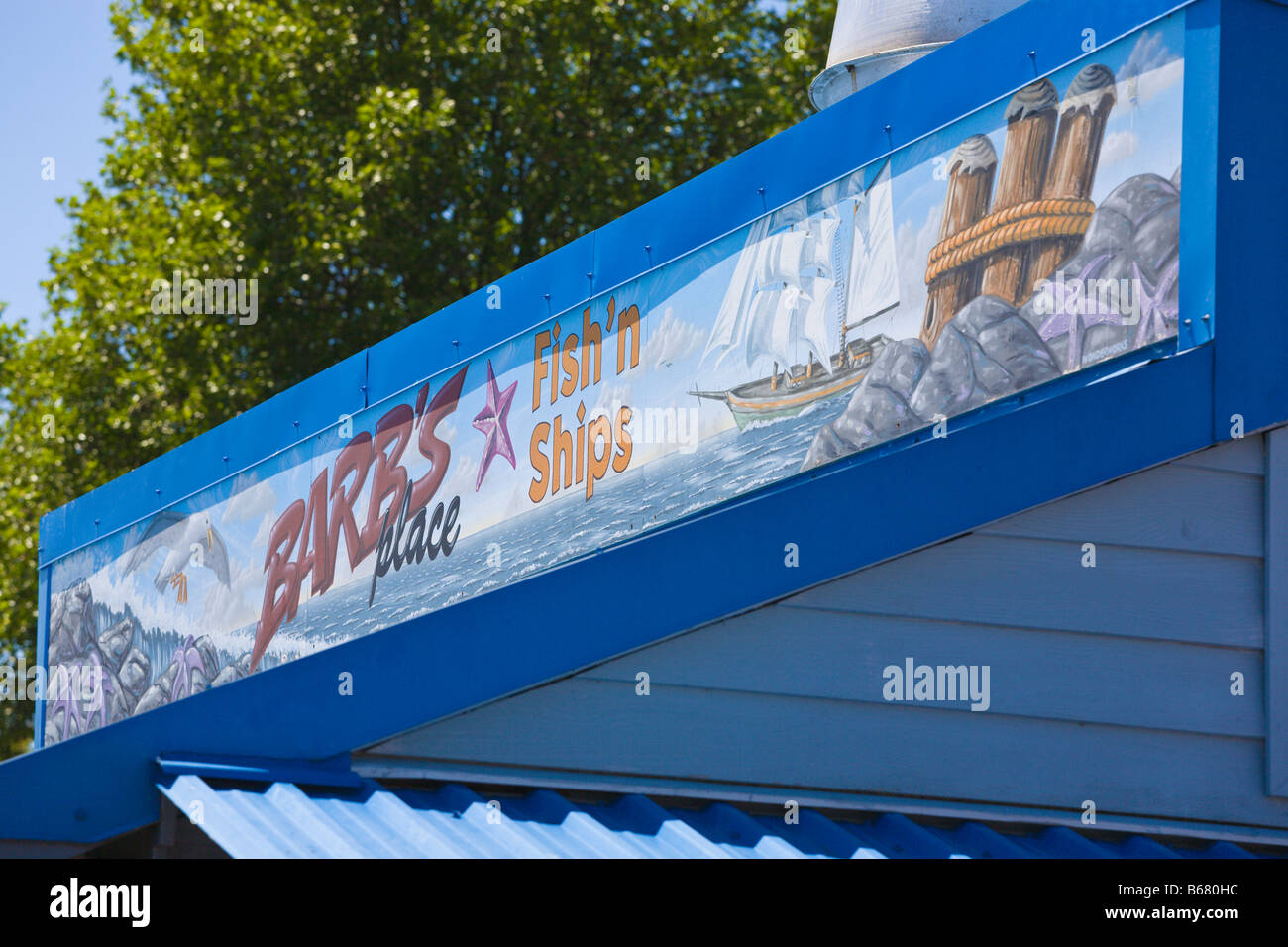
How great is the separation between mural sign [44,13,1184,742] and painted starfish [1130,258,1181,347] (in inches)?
0.6

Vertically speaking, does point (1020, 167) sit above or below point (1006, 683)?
above

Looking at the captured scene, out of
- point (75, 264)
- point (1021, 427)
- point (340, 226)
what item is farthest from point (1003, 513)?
point (75, 264)

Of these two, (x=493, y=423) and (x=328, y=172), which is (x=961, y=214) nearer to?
(x=493, y=423)

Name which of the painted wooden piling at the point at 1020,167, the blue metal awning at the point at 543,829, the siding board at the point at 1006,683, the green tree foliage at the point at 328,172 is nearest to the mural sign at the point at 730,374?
the painted wooden piling at the point at 1020,167

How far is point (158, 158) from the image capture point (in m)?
22.0

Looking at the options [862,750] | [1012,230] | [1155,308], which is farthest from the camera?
[1012,230]

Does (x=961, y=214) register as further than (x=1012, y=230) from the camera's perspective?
Yes

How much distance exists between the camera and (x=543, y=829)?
143 inches

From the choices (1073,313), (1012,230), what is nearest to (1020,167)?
(1012,230)

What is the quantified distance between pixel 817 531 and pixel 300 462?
8.28 m

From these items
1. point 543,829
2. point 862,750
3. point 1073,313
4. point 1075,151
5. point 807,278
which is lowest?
point 543,829

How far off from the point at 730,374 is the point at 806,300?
2.22 ft

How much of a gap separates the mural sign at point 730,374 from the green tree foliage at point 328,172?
29.4ft

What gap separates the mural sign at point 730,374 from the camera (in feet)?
21.2
